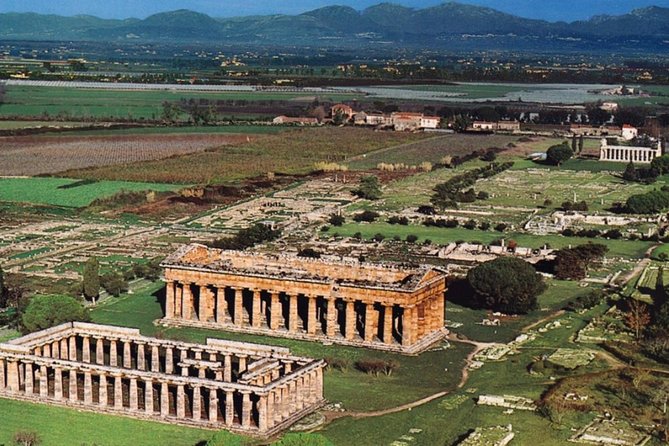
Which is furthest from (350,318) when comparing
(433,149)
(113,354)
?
(433,149)

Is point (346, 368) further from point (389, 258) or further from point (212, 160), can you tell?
point (212, 160)

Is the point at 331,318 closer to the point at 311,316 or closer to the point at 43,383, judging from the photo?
the point at 311,316

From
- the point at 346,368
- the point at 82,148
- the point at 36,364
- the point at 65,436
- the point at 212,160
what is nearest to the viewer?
the point at 65,436

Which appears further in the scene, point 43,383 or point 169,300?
point 169,300

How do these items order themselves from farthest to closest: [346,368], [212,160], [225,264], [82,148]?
[82,148] → [212,160] → [225,264] → [346,368]

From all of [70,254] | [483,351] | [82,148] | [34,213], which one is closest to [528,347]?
[483,351]
